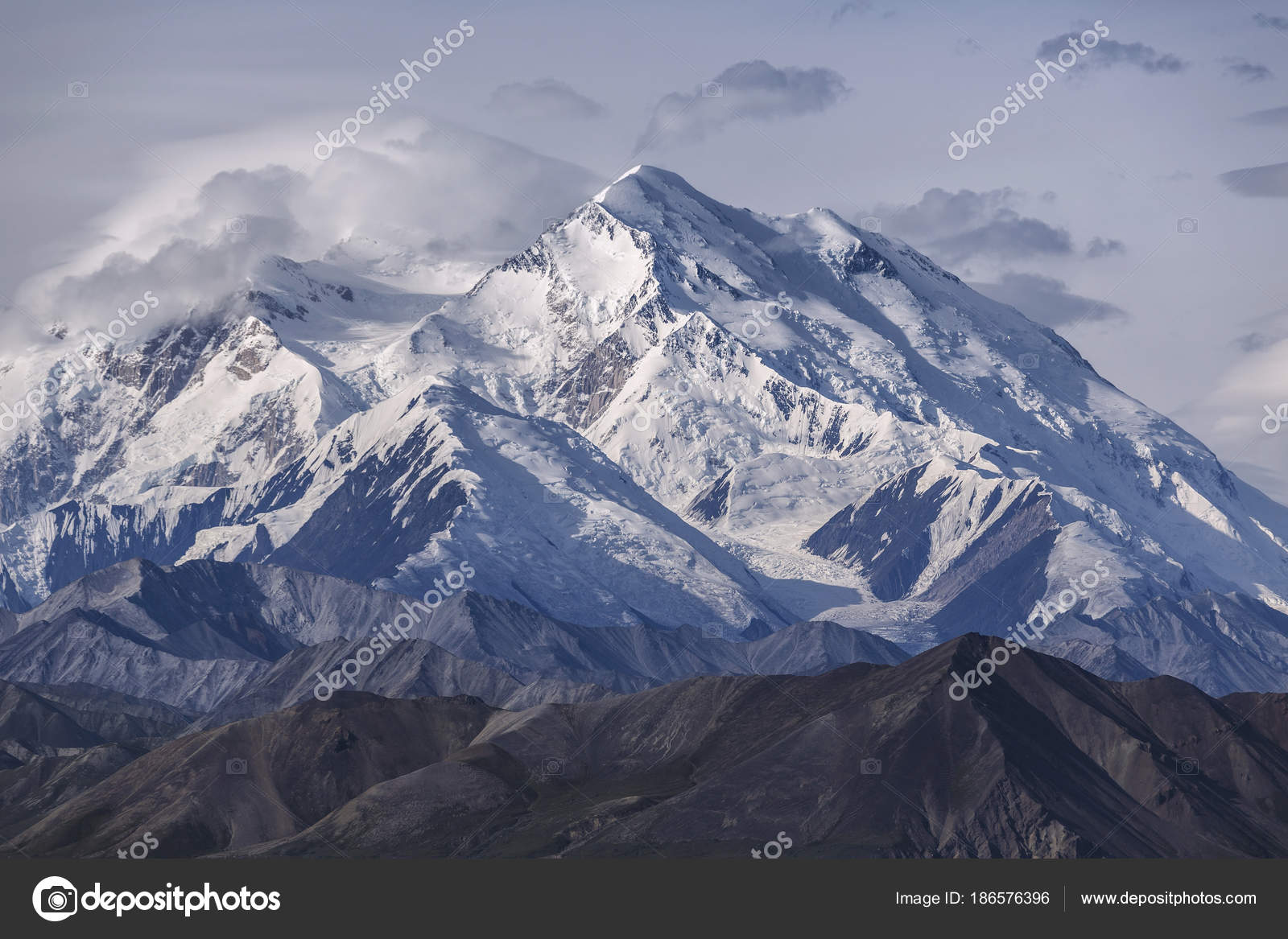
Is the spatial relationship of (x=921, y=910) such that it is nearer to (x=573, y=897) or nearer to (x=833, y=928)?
(x=833, y=928)

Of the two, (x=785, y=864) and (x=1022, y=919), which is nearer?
(x=1022, y=919)

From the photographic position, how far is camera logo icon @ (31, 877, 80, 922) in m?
142

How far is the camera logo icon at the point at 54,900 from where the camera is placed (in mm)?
142250

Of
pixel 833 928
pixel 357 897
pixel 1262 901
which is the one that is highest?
pixel 357 897

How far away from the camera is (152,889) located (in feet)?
517

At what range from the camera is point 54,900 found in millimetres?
143125

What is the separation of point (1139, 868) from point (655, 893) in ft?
162

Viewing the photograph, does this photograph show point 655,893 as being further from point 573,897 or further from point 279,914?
point 279,914

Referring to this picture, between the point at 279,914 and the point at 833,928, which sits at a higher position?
the point at 279,914

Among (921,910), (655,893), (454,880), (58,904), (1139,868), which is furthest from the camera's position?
(1139,868)

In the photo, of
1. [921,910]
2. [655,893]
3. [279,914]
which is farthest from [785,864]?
[279,914]

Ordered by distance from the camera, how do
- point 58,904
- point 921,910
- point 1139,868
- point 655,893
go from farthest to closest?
point 1139,868
point 655,893
point 921,910
point 58,904

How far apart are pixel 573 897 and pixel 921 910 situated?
80.3 ft

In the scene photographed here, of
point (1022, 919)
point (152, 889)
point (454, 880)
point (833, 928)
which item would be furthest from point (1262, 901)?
point (152, 889)
